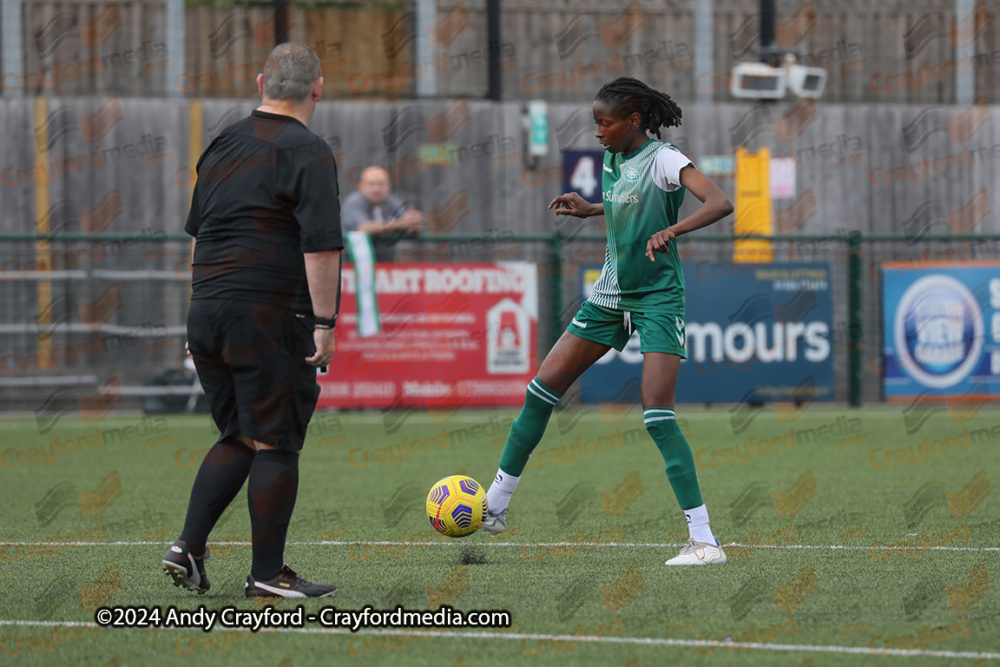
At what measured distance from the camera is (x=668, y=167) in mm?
5824

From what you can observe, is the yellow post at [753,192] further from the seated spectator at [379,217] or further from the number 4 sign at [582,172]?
the seated spectator at [379,217]

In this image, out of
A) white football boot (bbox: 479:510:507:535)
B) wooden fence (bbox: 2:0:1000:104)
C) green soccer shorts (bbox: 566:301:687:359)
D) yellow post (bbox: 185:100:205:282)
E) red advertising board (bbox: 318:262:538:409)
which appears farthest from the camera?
wooden fence (bbox: 2:0:1000:104)

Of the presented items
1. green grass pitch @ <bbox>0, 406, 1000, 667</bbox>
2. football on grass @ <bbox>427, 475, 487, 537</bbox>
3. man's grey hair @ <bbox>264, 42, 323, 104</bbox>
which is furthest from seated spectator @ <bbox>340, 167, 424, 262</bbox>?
man's grey hair @ <bbox>264, 42, 323, 104</bbox>

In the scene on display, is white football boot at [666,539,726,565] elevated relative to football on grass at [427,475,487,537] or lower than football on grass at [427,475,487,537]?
lower

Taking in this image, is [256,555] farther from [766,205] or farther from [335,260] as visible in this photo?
[766,205]

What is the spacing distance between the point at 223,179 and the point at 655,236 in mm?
1824

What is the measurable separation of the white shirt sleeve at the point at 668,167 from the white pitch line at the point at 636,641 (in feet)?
7.64

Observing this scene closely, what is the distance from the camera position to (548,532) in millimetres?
6680

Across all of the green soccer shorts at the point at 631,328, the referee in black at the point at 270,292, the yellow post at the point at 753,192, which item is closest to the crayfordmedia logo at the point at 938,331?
the yellow post at the point at 753,192

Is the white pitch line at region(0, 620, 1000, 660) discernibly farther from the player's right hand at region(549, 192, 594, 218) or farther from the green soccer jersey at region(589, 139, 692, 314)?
the player's right hand at region(549, 192, 594, 218)

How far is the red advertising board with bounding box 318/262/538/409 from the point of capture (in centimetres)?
1348

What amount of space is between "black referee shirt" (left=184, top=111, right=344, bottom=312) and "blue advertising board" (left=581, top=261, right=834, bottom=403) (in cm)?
929

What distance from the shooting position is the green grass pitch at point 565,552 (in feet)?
13.5

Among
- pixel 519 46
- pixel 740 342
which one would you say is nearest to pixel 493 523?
pixel 740 342
